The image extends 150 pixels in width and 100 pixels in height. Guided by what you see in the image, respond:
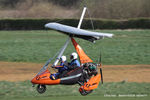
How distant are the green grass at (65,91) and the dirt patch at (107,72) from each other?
7.78 feet

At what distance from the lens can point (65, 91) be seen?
20.1 metres

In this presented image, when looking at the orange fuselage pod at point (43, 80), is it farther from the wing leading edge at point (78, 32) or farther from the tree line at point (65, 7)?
the tree line at point (65, 7)

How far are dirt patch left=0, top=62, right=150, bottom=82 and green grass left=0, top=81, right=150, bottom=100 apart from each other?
7.78 ft

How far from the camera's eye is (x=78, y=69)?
578 inches

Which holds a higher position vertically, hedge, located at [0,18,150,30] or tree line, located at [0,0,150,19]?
tree line, located at [0,0,150,19]

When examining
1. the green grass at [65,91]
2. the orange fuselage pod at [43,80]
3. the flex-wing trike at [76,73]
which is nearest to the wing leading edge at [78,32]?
the flex-wing trike at [76,73]

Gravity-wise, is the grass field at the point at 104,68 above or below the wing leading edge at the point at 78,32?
below

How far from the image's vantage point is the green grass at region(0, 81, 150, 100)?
60.1 feet

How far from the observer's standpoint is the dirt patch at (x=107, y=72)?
979 inches

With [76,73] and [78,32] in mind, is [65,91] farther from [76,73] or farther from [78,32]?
[78,32]

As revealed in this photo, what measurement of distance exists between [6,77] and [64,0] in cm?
1687

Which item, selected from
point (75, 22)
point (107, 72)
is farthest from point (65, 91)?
point (75, 22)

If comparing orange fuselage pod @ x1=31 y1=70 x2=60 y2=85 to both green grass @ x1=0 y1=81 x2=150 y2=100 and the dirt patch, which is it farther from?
the dirt patch

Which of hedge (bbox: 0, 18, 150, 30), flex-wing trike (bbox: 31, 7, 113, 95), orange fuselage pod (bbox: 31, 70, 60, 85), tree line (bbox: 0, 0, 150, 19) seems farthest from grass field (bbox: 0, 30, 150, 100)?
tree line (bbox: 0, 0, 150, 19)
